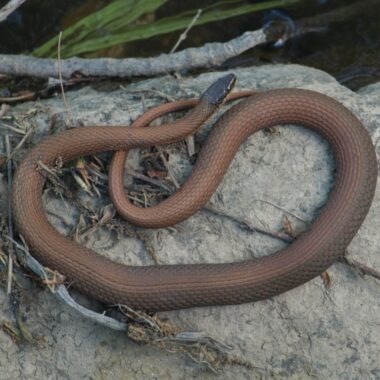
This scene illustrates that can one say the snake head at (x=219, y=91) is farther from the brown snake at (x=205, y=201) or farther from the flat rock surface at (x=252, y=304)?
the flat rock surface at (x=252, y=304)

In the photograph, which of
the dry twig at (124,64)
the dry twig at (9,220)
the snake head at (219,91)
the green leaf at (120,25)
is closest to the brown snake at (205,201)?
the snake head at (219,91)

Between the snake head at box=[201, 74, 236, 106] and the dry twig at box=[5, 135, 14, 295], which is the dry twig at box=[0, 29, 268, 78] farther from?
the dry twig at box=[5, 135, 14, 295]

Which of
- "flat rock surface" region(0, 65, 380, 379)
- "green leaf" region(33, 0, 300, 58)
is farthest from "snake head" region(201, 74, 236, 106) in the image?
"green leaf" region(33, 0, 300, 58)

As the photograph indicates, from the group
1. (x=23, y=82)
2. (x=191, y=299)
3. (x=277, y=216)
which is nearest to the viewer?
(x=191, y=299)

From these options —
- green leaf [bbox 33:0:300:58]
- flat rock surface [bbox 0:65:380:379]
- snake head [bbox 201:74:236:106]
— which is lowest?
flat rock surface [bbox 0:65:380:379]

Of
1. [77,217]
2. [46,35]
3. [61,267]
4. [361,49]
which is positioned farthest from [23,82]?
[361,49]

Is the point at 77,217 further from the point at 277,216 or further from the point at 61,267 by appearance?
the point at 277,216

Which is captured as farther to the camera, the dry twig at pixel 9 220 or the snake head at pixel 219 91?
the snake head at pixel 219 91
